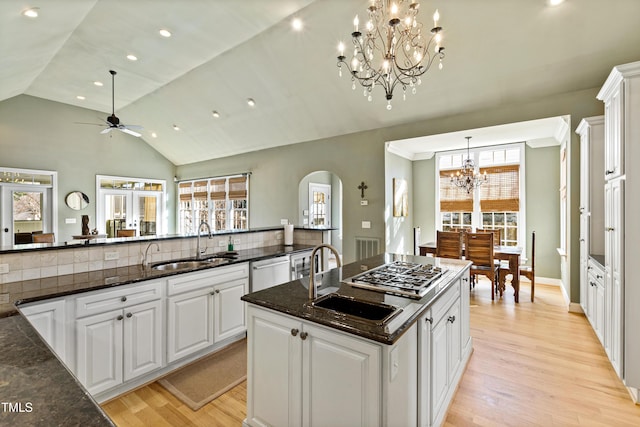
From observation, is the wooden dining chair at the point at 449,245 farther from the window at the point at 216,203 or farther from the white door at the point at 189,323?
the window at the point at 216,203

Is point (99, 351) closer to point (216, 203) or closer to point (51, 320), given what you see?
point (51, 320)

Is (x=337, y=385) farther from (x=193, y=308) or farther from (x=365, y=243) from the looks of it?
(x=365, y=243)

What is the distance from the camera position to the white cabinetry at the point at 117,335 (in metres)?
2.05

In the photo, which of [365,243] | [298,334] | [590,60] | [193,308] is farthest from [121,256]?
[590,60]

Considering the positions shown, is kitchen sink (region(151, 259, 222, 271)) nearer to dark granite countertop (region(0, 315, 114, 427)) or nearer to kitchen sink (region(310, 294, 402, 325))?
kitchen sink (region(310, 294, 402, 325))

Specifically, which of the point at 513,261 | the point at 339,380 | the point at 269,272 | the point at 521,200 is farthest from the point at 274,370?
the point at 521,200

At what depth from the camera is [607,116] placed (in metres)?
2.73

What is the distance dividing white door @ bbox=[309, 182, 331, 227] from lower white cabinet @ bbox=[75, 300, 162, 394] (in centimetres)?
528

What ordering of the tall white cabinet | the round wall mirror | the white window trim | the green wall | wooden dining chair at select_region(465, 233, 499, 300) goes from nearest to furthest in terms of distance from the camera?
the tall white cabinet
wooden dining chair at select_region(465, 233, 499, 300)
the white window trim
the green wall
the round wall mirror

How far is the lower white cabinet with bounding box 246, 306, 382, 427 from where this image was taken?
4.51 ft

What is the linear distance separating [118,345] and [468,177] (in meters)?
5.96

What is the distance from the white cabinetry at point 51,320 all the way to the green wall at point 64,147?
6.33m

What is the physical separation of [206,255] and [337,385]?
2308 millimetres

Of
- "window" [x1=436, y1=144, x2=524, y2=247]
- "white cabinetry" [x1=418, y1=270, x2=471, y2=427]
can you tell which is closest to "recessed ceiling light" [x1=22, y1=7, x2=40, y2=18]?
"white cabinetry" [x1=418, y1=270, x2=471, y2=427]
